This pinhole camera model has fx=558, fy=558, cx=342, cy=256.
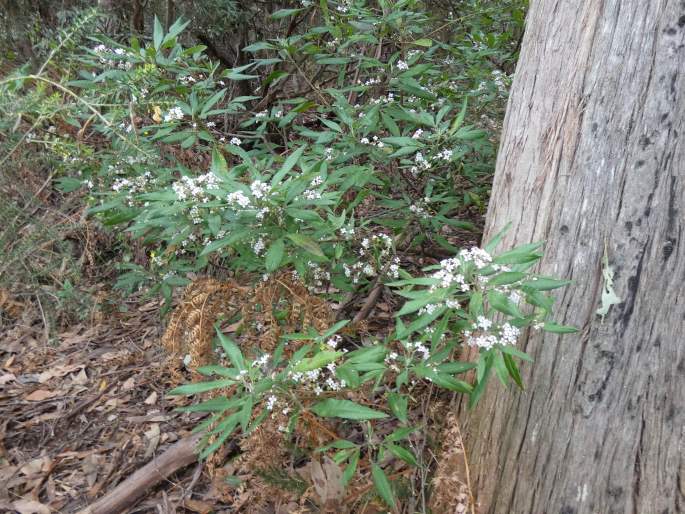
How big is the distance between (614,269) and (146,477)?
9.36 feet

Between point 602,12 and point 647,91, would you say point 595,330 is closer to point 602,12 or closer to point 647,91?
point 647,91

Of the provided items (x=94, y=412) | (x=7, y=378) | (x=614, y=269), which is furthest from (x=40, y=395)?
(x=614, y=269)

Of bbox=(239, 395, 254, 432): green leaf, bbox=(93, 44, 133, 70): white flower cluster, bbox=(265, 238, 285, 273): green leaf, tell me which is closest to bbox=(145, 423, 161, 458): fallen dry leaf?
bbox=(239, 395, 254, 432): green leaf

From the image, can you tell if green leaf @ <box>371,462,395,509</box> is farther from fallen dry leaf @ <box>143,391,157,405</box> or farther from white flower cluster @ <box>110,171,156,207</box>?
fallen dry leaf @ <box>143,391,157,405</box>

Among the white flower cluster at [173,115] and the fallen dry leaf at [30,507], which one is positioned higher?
the white flower cluster at [173,115]

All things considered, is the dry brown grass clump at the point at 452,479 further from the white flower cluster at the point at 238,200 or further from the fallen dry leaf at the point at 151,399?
the fallen dry leaf at the point at 151,399

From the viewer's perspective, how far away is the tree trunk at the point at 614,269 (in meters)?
1.88

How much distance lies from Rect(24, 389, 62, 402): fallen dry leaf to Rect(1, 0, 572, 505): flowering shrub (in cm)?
158

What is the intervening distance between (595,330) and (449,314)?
0.55m

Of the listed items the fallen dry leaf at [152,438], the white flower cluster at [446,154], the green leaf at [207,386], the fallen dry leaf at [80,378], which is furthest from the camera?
the fallen dry leaf at [80,378]

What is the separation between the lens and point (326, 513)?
2.38 metres

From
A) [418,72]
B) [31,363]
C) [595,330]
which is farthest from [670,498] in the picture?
[31,363]

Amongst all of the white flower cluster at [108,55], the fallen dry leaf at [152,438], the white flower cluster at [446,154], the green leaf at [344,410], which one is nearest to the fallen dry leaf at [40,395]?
the fallen dry leaf at [152,438]

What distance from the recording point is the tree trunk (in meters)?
1.88
